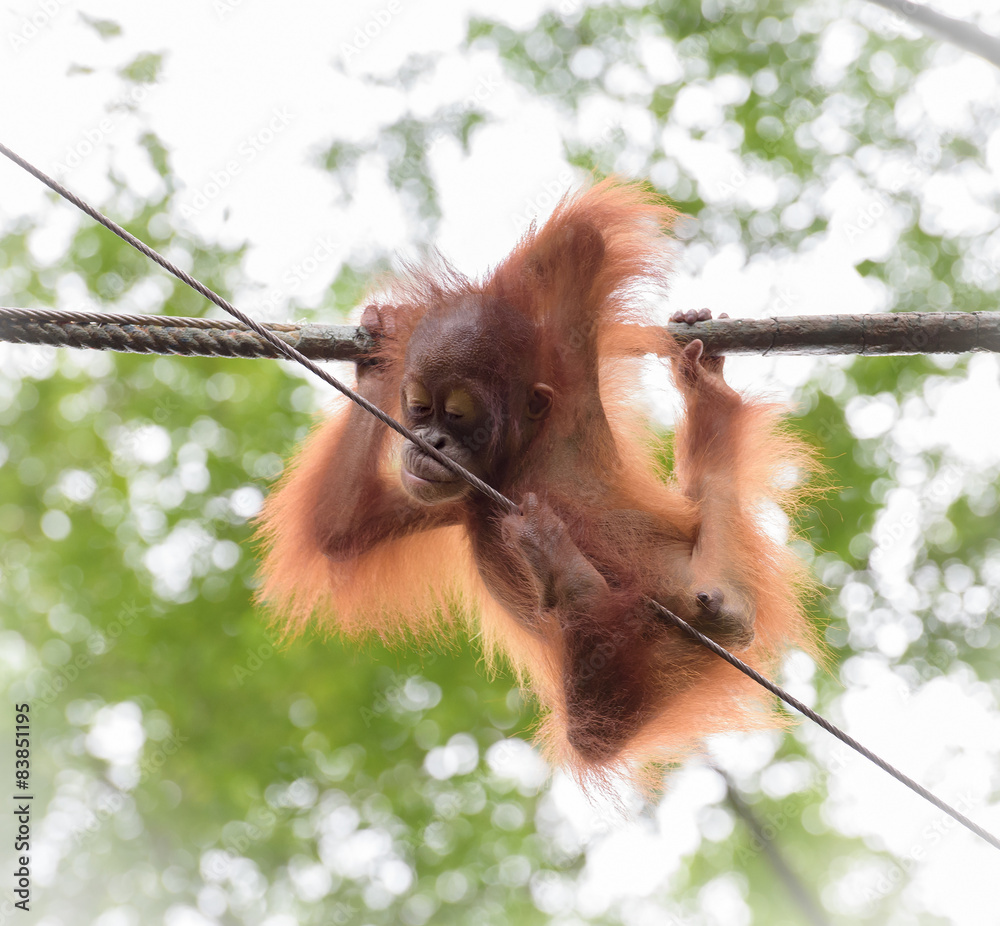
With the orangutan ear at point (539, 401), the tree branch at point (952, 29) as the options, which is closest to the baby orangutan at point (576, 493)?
the orangutan ear at point (539, 401)

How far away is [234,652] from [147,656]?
571mm

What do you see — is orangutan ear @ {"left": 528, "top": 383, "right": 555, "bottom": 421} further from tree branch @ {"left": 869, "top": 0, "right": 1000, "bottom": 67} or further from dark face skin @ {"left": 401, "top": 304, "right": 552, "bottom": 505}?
tree branch @ {"left": 869, "top": 0, "right": 1000, "bottom": 67}

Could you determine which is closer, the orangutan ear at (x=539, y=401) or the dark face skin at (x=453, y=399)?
the dark face skin at (x=453, y=399)

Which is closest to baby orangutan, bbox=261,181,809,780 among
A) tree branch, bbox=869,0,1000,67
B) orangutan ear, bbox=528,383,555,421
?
orangutan ear, bbox=528,383,555,421

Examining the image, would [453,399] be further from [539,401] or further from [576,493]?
[576,493]

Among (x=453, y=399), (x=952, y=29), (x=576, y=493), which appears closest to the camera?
(x=453, y=399)

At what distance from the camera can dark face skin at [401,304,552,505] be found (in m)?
2.98

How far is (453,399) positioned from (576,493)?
0.55 meters

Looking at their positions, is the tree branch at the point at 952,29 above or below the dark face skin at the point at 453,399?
above

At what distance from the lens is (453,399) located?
9.77 feet

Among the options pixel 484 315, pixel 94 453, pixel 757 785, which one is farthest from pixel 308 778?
pixel 484 315

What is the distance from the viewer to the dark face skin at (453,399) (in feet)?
9.77

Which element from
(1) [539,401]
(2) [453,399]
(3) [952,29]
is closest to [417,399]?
(2) [453,399]

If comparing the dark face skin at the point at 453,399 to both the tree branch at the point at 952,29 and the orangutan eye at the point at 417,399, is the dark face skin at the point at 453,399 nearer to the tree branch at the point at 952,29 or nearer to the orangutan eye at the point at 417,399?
the orangutan eye at the point at 417,399
